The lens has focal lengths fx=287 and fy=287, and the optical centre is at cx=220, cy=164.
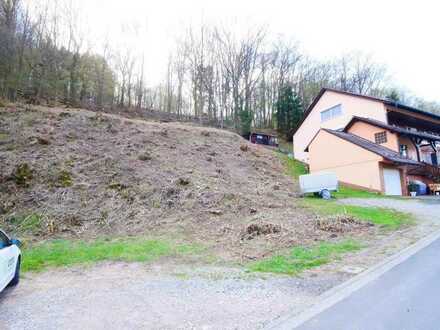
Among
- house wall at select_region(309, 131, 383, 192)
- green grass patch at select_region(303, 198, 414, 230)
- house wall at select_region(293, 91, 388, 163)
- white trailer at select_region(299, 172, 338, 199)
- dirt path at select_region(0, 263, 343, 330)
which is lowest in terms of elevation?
dirt path at select_region(0, 263, 343, 330)

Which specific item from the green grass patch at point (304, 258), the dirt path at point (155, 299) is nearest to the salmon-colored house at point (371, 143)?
the green grass patch at point (304, 258)

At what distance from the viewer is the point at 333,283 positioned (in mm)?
4934

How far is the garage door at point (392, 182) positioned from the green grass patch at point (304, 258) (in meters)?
15.2

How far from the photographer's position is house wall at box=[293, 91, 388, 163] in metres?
25.7

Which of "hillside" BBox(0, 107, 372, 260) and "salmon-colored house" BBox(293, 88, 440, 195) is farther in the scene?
"salmon-colored house" BBox(293, 88, 440, 195)

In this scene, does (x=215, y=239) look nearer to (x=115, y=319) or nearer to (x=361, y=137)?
(x=115, y=319)

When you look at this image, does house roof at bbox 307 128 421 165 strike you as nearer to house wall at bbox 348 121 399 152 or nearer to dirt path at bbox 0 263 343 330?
house wall at bbox 348 121 399 152

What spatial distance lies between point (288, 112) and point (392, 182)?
22032mm

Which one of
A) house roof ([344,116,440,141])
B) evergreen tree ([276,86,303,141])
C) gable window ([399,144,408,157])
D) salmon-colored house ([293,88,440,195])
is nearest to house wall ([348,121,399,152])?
salmon-colored house ([293,88,440,195])

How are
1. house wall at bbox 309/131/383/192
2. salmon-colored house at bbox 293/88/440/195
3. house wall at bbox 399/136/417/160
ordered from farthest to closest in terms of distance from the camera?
house wall at bbox 399/136/417/160
salmon-colored house at bbox 293/88/440/195
house wall at bbox 309/131/383/192

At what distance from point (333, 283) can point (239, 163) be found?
49.5ft

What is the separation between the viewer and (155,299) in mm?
4555

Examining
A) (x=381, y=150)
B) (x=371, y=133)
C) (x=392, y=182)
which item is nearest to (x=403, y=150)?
(x=371, y=133)

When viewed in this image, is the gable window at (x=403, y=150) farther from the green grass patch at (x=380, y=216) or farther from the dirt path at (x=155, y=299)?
A: the dirt path at (x=155, y=299)
